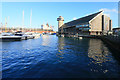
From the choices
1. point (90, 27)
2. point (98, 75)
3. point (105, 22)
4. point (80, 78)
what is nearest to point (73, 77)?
point (80, 78)

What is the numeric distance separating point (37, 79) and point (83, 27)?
202ft

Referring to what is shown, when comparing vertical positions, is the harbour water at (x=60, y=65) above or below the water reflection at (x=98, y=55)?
below

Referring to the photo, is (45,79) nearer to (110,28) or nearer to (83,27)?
(83,27)

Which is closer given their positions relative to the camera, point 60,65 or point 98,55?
point 60,65

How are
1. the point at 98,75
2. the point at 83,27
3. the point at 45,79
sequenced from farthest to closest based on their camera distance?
the point at 83,27
the point at 98,75
the point at 45,79

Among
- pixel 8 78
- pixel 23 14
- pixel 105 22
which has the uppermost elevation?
pixel 23 14

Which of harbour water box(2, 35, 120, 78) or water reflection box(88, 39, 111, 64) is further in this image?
water reflection box(88, 39, 111, 64)

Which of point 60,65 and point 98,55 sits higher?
A: point 98,55

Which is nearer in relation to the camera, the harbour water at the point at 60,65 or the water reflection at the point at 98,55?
the harbour water at the point at 60,65

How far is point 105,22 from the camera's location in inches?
2395

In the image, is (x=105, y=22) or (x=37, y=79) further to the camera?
(x=105, y=22)

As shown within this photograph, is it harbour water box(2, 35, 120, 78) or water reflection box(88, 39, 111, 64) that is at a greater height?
water reflection box(88, 39, 111, 64)

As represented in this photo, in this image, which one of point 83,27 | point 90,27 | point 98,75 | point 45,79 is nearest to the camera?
point 45,79

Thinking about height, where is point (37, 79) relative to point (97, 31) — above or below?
below
